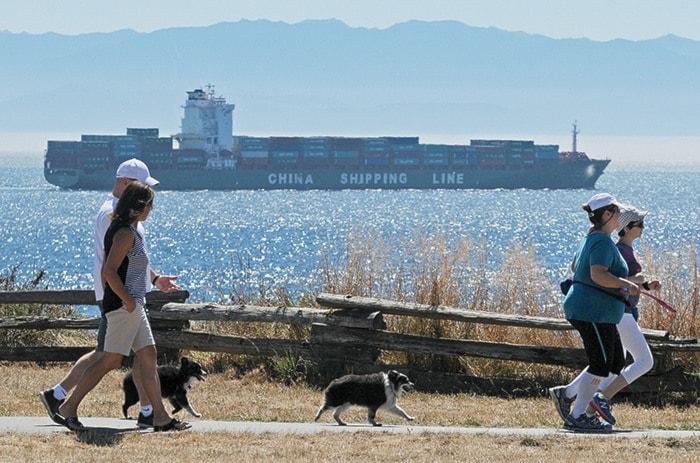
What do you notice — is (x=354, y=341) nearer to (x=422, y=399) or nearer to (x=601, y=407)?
(x=422, y=399)

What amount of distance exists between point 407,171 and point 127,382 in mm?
112892

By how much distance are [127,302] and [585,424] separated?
277cm

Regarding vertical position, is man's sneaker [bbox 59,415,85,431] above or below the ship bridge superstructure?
below

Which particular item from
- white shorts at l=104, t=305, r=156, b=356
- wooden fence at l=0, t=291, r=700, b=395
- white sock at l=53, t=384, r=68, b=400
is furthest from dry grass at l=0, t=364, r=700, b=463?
wooden fence at l=0, t=291, r=700, b=395

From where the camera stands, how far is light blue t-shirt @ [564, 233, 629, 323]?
729 centimetres

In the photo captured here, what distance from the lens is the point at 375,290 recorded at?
12.2m

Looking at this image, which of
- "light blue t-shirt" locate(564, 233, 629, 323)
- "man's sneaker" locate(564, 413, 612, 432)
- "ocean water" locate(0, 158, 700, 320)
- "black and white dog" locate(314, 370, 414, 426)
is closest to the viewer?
"light blue t-shirt" locate(564, 233, 629, 323)

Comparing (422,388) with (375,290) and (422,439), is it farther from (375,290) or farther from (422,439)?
(422,439)

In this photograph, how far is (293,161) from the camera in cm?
11662

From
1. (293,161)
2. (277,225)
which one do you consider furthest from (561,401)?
(293,161)

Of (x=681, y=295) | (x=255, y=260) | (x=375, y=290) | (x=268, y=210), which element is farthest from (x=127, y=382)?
(x=268, y=210)

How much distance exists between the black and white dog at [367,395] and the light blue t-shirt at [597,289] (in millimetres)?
1374

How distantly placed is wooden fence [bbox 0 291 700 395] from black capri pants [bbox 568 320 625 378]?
7.97ft

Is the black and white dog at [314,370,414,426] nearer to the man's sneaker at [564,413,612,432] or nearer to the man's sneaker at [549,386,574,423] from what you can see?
the man's sneaker at [549,386,574,423]
